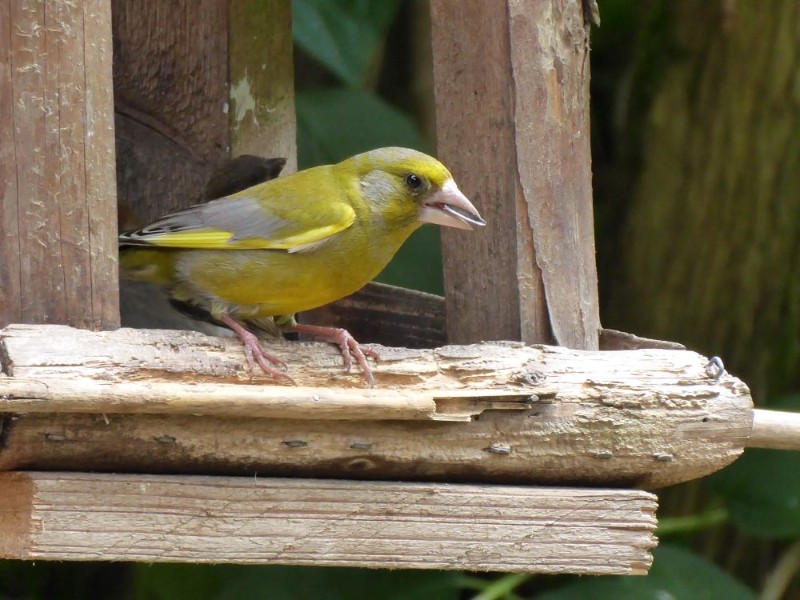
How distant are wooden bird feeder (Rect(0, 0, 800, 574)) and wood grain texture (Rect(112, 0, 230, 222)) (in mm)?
700

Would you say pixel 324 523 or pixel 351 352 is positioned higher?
pixel 351 352

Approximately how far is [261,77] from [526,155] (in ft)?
3.04

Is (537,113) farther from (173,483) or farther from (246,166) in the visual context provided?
(173,483)

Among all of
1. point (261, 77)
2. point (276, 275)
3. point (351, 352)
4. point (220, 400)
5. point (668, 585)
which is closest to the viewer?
A: point (220, 400)

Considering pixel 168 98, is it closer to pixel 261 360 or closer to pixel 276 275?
pixel 276 275

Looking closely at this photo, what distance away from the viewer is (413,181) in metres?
2.99

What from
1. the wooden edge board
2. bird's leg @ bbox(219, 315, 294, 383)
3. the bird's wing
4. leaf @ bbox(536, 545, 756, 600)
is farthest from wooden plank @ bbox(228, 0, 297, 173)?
leaf @ bbox(536, 545, 756, 600)

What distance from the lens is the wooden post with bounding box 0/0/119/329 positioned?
2.33 metres

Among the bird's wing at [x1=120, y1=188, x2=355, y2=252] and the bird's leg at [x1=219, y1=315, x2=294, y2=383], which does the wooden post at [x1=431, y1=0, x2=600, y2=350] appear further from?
the bird's leg at [x1=219, y1=315, x2=294, y2=383]

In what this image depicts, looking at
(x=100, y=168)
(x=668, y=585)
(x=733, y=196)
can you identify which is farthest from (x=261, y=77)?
(x=733, y=196)

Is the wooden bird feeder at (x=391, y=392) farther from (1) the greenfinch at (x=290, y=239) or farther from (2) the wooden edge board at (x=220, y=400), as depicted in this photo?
(1) the greenfinch at (x=290, y=239)

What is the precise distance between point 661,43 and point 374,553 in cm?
286

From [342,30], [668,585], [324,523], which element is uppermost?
[342,30]

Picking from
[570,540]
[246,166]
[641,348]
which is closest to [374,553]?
[570,540]
